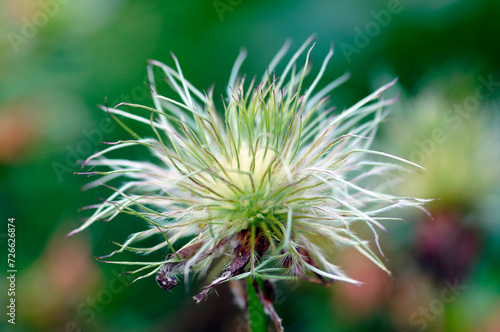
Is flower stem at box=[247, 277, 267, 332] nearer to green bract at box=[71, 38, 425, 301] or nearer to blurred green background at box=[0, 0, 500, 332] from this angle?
green bract at box=[71, 38, 425, 301]

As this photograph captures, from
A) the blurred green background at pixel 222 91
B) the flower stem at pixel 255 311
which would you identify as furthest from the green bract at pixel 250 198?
the blurred green background at pixel 222 91

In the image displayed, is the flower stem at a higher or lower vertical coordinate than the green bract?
lower

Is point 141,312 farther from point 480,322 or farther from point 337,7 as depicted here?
point 337,7

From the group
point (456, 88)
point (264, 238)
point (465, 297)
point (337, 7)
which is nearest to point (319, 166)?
point (264, 238)

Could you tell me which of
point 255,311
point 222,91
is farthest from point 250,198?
point 222,91

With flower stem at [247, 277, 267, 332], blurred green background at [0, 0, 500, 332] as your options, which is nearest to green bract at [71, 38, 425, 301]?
flower stem at [247, 277, 267, 332]

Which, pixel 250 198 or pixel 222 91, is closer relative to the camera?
pixel 250 198

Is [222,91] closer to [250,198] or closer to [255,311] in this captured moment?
[250,198]
